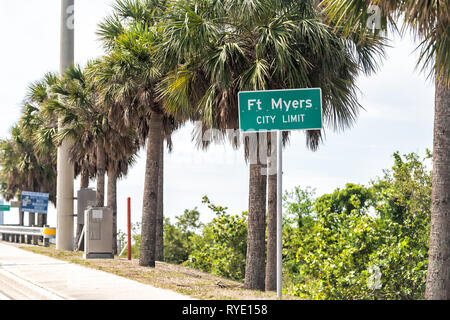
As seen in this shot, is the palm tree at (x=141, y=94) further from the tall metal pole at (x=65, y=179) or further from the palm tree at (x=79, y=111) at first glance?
the tall metal pole at (x=65, y=179)

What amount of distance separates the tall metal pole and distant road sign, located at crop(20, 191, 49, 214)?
12141 mm

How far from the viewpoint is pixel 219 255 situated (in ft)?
89.2

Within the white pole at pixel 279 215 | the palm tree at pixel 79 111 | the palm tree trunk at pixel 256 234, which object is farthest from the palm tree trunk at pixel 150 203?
the white pole at pixel 279 215

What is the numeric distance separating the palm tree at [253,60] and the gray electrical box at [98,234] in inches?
285

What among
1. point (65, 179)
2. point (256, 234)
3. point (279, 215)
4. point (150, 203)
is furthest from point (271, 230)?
point (65, 179)

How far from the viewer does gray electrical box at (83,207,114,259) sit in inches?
822

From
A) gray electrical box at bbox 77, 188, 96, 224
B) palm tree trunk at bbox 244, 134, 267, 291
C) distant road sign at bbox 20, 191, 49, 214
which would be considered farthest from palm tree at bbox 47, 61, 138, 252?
distant road sign at bbox 20, 191, 49, 214

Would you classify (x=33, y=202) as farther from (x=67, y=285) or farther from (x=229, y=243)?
(x=67, y=285)

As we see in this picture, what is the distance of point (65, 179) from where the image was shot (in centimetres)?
2634

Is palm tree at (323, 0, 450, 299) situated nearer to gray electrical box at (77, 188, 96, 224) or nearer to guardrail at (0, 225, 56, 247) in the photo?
gray electrical box at (77, 188, 96, 224)

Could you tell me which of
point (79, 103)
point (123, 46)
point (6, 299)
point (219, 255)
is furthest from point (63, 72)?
point (6, 299)
